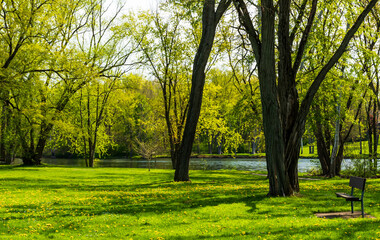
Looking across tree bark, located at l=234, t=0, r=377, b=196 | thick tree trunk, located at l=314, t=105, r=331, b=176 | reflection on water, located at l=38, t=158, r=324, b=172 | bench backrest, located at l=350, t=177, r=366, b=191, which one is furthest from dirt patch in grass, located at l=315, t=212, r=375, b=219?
reflection on water, located at l=38, t=158, r=324, b=172

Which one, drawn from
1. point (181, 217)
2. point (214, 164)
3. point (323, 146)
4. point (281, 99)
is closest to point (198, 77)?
point (281, 99)

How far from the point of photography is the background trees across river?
12469mm

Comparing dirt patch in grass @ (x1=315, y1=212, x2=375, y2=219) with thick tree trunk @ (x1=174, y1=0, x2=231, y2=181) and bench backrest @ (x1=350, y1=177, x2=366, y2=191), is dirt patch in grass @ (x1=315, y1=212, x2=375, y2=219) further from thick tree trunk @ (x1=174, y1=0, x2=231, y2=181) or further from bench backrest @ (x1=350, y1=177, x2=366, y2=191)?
thick tree trunk @ (x1=174, y1=0, x2=231, y2=181)

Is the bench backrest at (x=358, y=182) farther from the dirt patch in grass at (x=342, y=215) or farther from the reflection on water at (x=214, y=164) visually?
the reflection on water at (x=214, y=164)

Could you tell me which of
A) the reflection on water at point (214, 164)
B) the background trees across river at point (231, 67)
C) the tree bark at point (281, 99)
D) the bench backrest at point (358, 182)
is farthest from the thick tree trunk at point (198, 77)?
the reflection on water at point (214, 164)

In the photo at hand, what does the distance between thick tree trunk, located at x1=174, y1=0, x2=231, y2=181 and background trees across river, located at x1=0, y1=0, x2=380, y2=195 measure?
0.05m

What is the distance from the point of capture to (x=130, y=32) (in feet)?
110

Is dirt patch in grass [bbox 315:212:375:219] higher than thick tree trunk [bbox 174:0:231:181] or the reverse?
the reverse

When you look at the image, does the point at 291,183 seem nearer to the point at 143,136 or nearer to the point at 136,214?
the point at 136,214

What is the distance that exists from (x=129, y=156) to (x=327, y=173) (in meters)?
52.7

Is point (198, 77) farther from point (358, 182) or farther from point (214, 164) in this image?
point (214, 164)

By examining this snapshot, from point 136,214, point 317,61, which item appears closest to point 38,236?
point 136,214

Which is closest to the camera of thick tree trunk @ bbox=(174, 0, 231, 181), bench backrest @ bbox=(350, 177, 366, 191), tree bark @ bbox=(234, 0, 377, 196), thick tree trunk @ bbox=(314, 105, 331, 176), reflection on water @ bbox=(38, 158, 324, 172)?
bench backrest @ bbox=(350, 177, 366, 191)

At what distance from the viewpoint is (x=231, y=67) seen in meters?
28.7
